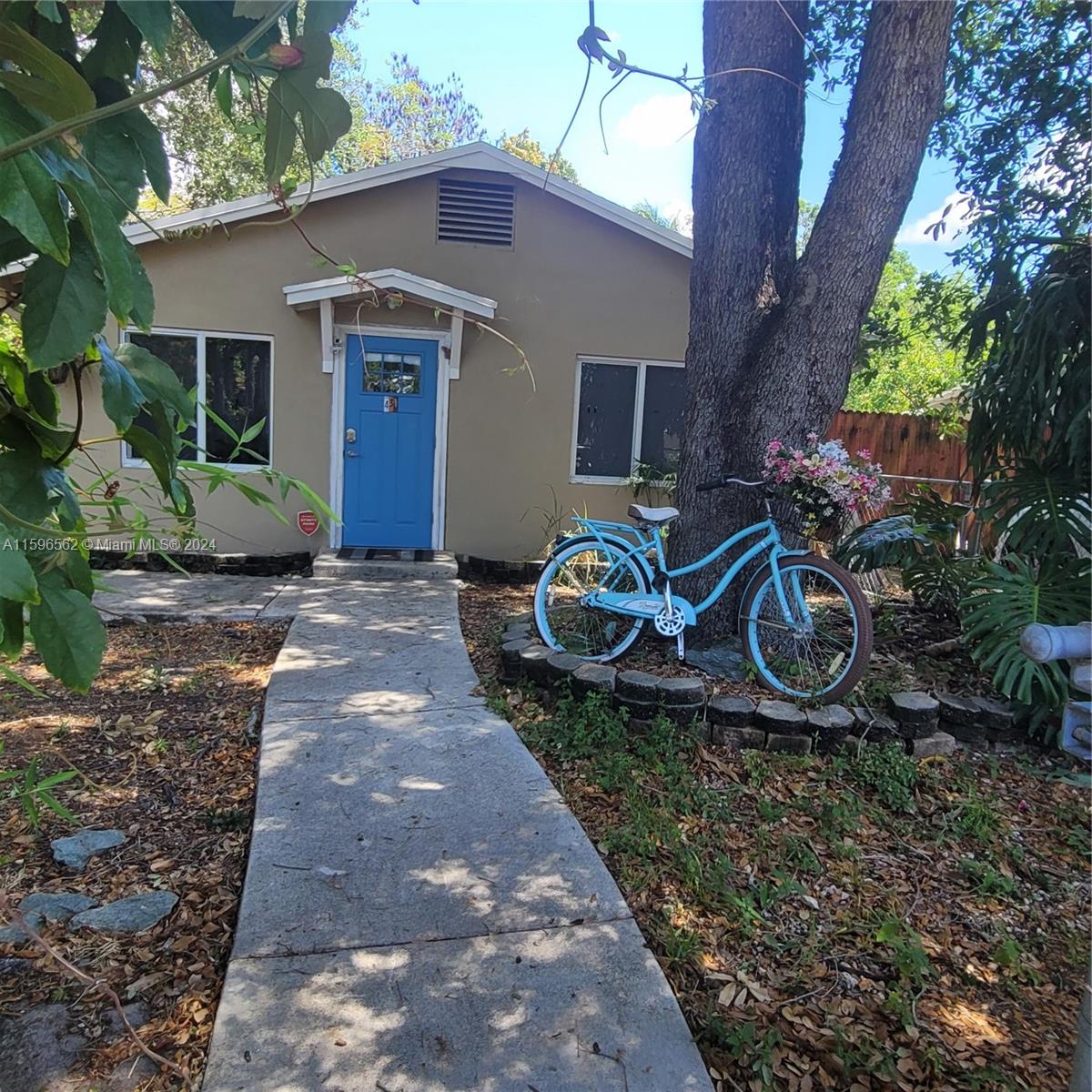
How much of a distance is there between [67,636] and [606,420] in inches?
278

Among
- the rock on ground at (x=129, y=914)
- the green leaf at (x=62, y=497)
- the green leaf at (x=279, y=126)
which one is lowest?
the rock on ground at (x=129, y=914)

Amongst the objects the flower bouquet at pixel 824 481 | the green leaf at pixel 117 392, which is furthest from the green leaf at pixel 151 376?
the flower bouquet at pixel 824 481

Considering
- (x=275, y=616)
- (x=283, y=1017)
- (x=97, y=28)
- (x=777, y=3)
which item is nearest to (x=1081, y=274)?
(x=777, y=3)

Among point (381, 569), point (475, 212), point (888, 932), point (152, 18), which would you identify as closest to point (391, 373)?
point (475, 212)

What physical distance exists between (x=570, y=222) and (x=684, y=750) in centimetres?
575

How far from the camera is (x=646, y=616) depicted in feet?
13.2

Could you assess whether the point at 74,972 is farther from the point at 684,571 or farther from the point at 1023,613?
the point at 1023,613

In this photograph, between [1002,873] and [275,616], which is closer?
[1002,873]

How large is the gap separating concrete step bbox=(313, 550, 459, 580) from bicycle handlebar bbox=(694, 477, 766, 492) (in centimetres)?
343

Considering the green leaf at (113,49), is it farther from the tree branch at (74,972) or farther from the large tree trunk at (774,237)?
the large tree trunk at (774,237)

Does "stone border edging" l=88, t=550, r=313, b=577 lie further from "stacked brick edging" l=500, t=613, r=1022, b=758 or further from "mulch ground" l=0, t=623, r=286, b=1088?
"stacked brick edging" l=500, t=613, r=1022, b=758

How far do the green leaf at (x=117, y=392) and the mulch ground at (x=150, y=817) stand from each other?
164cm

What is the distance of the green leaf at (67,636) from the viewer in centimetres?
92

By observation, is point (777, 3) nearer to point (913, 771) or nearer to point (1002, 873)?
point (913, 771)
